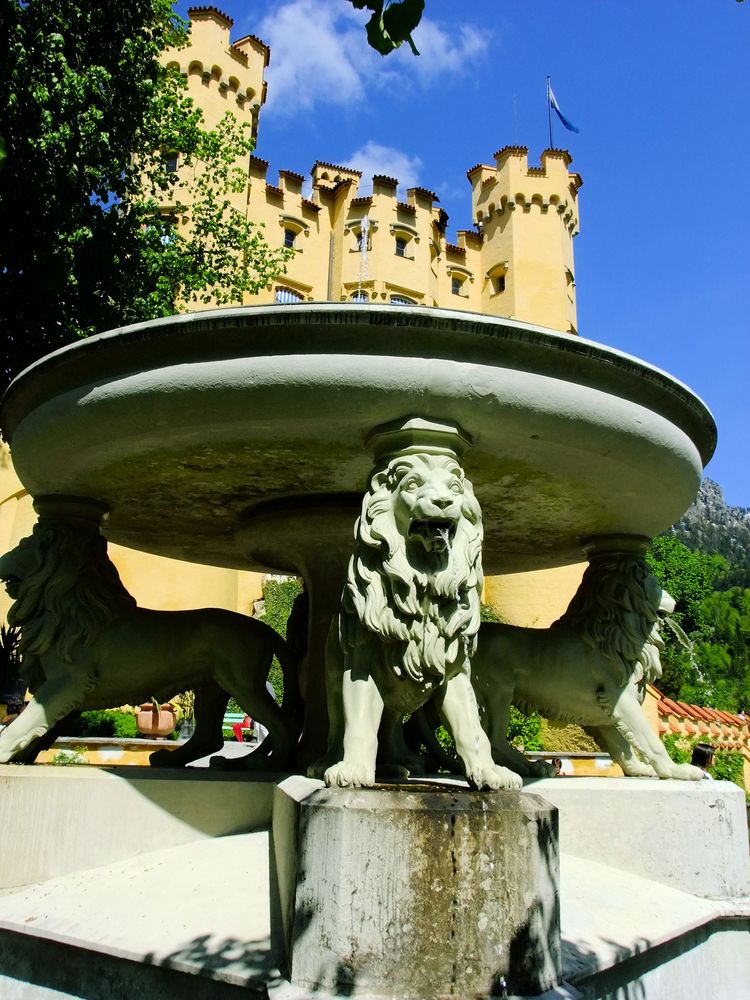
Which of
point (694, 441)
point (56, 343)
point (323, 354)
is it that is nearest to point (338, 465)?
point (323, 354)

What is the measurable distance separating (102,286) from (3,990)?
984 cm

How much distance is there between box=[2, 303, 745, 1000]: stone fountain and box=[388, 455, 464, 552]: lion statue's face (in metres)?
0.02

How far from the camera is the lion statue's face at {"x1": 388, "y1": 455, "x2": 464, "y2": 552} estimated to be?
9.75 feet

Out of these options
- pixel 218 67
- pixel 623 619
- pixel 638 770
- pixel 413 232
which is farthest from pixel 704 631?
pixel 623 619

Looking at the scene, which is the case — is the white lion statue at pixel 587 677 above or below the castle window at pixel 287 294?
below

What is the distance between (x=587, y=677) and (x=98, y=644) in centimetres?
248

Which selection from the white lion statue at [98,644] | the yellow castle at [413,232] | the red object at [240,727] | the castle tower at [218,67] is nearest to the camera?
the white lion statue at [98,644]

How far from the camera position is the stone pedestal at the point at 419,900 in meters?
2.26

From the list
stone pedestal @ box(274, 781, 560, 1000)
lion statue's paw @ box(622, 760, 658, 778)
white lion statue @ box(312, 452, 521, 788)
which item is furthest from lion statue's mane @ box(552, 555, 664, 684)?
stone pedestal @ box(274, 781, 560, 1000)

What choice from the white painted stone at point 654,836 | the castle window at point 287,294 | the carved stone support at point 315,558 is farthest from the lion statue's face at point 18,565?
the castle window at point 287,294

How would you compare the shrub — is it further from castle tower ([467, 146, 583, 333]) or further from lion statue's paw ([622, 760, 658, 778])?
castle tower ([467, 146, 583, 333])

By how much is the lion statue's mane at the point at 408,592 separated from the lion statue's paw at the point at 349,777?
38 cm

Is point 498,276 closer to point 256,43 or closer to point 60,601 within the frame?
point 256,43

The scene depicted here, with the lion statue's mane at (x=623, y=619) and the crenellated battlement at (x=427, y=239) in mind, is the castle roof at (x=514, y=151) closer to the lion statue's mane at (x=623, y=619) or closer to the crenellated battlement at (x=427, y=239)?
the crenellated battlement at (x=427, y=239)
